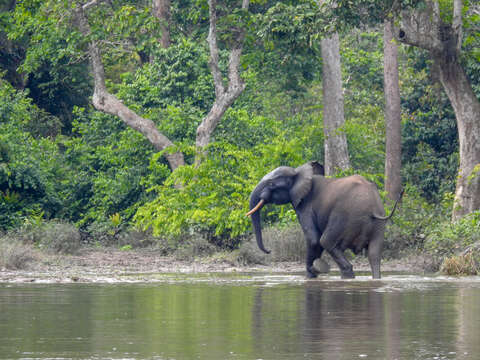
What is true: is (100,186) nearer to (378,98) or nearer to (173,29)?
(173,29)

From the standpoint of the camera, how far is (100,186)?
1264 inches

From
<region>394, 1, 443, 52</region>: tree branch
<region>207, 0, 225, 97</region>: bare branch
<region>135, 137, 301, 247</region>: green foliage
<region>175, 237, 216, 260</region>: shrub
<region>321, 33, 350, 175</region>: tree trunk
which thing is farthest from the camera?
<region>207, 0, 225, 97</region>: bare branch

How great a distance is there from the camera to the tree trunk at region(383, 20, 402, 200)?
1172 inches

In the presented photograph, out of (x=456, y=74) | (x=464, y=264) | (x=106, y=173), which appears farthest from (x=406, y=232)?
(x=106, y=173)

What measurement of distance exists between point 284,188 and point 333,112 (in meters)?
10.0

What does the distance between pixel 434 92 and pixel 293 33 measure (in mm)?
7607

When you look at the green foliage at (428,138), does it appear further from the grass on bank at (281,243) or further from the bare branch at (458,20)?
the bare branch at (458,20)

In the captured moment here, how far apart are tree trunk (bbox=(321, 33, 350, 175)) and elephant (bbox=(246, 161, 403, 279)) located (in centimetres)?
883

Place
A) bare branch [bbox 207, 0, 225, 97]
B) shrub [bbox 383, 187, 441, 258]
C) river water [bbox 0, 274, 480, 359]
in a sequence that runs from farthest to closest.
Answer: bare branch [bbox 207, 0, 225, 97], shrub [bbox 383, 187, 441, 258], river water [bbox 0, 274, 480, 359]

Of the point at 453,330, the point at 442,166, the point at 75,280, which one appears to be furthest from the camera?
the point at 442,166

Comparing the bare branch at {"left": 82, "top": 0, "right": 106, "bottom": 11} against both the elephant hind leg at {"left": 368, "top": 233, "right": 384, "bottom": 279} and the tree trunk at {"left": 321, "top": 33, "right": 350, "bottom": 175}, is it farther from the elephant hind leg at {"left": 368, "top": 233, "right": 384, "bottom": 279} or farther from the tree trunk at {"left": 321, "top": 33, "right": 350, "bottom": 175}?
the elephant hind leg at {"left": 368, "top": 233, "right": 384, "bottom": 279}

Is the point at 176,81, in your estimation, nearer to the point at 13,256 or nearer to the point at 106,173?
the point at 106,173

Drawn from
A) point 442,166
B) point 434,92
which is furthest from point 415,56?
point 442,166

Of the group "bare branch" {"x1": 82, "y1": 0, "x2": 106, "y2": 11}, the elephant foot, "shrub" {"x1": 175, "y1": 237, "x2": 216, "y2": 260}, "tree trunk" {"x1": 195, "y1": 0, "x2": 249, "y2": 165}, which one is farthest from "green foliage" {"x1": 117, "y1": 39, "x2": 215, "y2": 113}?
the elephant foot
